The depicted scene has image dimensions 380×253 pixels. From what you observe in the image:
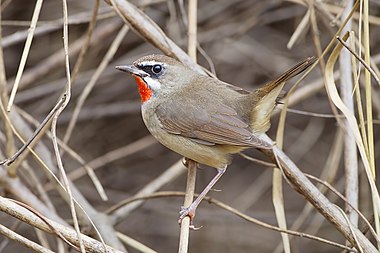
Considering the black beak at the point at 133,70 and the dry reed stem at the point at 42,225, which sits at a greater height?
the black beak at the point at 133,70

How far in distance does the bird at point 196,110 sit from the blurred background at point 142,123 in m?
1.04

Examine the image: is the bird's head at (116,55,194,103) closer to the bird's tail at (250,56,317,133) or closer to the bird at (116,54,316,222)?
the bird at (116,54,316,222)

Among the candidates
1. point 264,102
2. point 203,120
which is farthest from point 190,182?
point 264,102

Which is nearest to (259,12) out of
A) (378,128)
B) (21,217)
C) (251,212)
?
(378,128)

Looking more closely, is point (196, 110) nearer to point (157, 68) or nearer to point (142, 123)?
point (157, 68)

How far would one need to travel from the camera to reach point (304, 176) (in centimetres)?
261

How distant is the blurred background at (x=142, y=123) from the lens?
14.9ft

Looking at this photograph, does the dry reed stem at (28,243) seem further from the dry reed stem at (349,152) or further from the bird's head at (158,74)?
the dry reed stem at (349,152)

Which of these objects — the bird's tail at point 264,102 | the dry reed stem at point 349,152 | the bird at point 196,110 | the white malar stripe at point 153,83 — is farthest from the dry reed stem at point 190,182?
the dry reed stem at point 349,152

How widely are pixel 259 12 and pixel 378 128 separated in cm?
141

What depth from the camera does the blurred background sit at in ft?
14.9

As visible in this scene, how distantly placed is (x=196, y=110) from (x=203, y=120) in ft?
0.22

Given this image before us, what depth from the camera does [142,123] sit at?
17.0 feet

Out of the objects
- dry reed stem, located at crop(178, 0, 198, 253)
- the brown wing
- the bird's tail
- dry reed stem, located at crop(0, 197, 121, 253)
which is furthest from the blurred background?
dry reed stem, located at crop(0, 197, 121, 253)
